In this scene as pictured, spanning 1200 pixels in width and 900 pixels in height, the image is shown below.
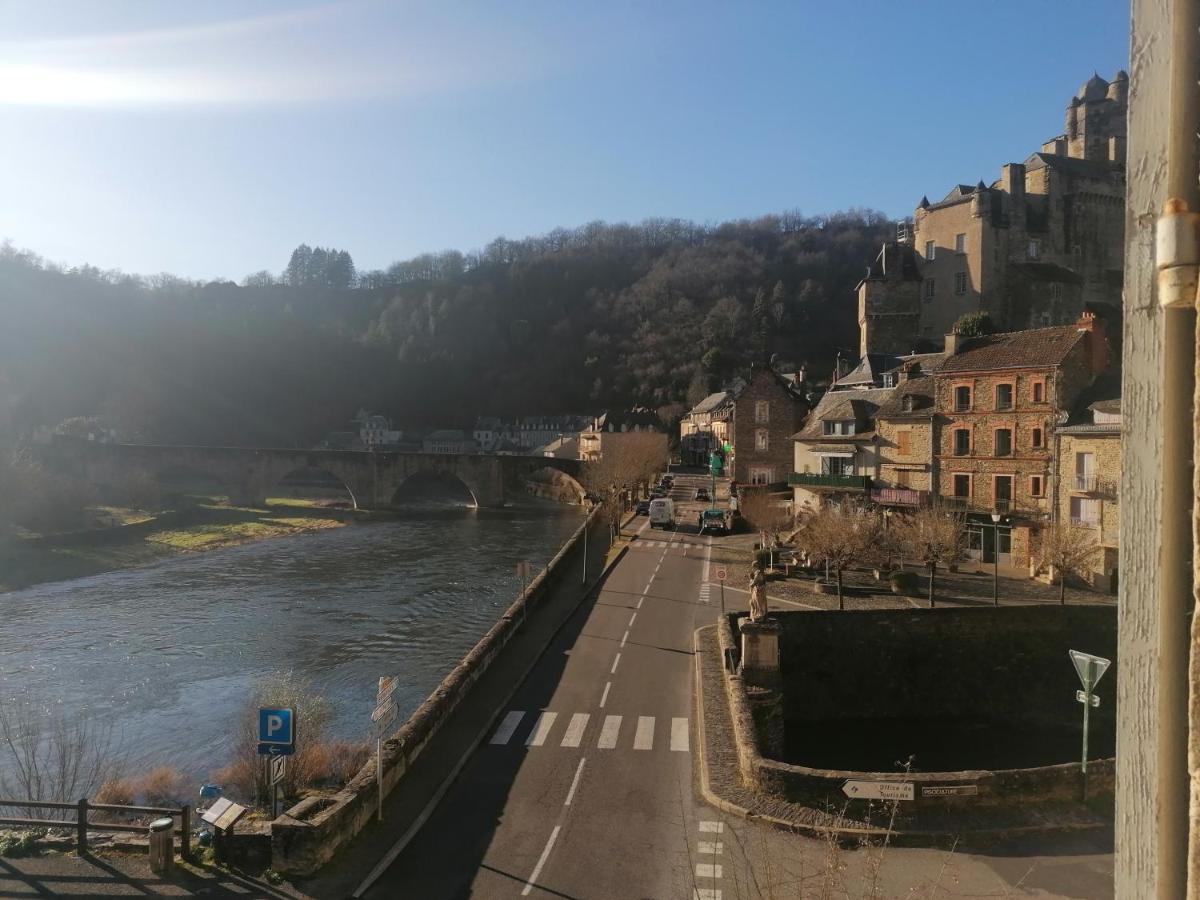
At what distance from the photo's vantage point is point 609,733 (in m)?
15.3

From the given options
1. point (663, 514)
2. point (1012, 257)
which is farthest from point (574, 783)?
point (1012, 257)

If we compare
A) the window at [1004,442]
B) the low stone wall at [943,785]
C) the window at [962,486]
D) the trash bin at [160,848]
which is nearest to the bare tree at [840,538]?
the window at [962,486]

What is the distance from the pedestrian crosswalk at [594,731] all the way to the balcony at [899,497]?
19.5 meters

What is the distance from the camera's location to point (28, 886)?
954 cm

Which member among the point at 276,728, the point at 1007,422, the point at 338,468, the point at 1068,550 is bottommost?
the point at 276,728

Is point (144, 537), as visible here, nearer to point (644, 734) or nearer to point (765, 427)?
point (765, 427)

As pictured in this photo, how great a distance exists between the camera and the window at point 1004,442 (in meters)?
29.1

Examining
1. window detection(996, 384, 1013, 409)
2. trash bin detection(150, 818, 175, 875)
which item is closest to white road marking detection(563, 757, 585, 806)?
trash bin detection(150, 818, 175, 875)

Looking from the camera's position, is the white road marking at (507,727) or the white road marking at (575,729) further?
the white road marking at (507,727)

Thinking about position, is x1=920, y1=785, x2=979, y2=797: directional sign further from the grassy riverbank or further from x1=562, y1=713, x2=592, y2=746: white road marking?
the grassy riverbank

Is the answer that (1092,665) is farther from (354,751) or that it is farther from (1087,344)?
(1087,344)

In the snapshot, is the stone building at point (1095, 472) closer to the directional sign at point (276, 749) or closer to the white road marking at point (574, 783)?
the white road marking at point (574, 783)

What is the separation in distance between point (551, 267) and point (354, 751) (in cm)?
13938

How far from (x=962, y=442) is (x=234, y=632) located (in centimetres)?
2744
